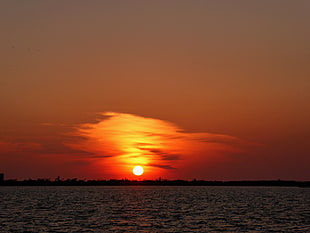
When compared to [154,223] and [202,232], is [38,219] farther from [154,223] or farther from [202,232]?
[202,232]

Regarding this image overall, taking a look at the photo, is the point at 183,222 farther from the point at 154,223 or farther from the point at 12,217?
the point at 12,217

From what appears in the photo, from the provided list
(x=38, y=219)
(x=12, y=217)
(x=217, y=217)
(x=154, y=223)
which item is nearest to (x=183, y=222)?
(x=154, y=223)

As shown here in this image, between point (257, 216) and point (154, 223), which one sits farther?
point (257, 216)

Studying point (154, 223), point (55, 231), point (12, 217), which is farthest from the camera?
point (12, 217)

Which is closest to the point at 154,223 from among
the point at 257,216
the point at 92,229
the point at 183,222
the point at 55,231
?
the point at 183,222

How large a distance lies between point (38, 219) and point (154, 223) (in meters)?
18.1

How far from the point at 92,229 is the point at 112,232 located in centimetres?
388

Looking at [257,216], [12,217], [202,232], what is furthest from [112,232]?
[257,216]

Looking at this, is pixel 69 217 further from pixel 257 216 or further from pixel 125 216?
pixel 257 216

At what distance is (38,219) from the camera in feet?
249

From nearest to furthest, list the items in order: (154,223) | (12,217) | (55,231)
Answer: (55,231)
(154,223)
(12,217)

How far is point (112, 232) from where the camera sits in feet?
202

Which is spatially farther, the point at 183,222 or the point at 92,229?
the point at 183,222

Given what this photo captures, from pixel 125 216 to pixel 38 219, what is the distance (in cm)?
1491
